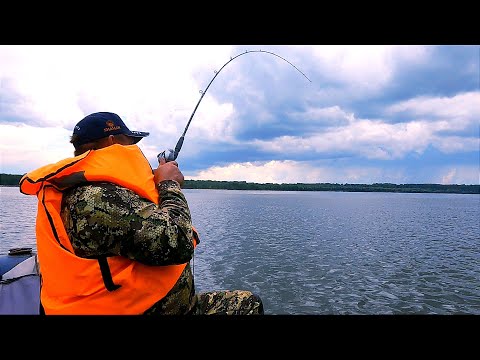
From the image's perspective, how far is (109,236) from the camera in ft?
6.18

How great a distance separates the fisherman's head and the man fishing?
11cm

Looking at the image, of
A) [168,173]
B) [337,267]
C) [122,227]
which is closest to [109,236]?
[122,227]

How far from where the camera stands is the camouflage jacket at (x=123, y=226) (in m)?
1.88

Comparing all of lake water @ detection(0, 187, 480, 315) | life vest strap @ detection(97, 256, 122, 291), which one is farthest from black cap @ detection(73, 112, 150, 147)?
lake water @ detection(0, 187, 480, 315)

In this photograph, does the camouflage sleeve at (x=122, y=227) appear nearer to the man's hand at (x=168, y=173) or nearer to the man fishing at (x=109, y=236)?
the man fishing at (x=109, y=236)

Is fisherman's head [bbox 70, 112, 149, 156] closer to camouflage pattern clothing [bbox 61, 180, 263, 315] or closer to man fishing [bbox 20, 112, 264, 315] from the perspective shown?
man fishing [bbox 20, 112, 264, 315]

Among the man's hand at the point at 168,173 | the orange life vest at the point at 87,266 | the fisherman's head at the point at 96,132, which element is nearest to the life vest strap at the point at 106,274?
the orange life vest at the point at 87,266

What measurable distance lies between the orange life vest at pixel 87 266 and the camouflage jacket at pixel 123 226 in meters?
0.05
